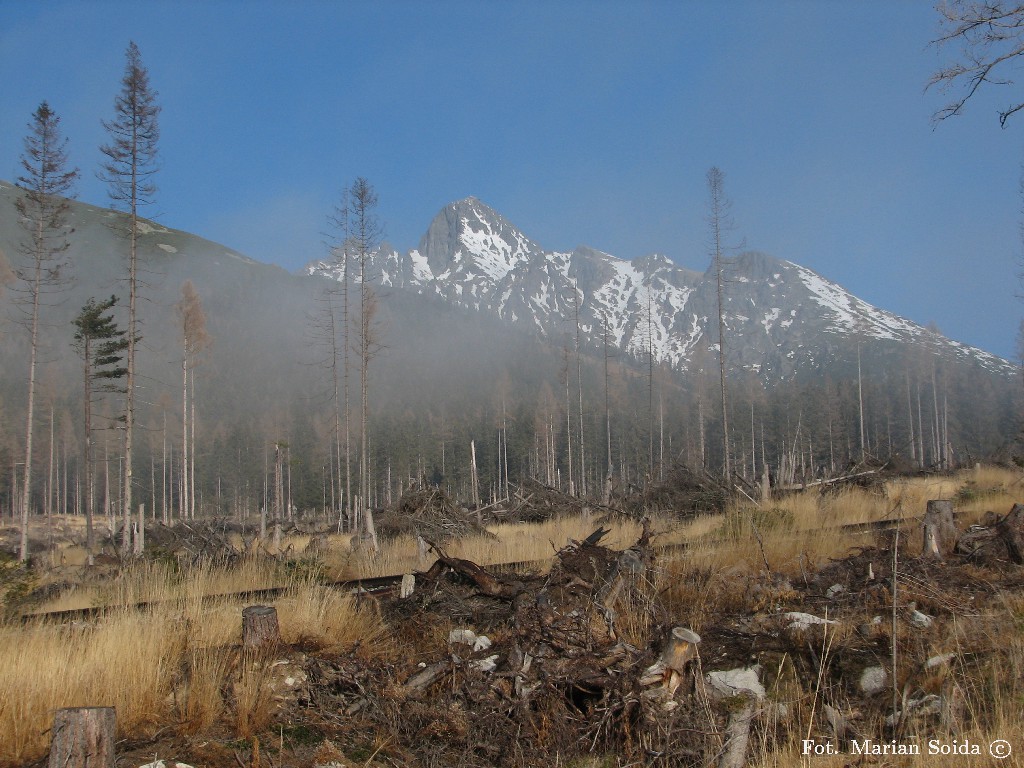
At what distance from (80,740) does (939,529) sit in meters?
8.72

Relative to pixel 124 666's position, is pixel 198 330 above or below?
above

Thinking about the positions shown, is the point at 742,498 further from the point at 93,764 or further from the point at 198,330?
the point at 198,330

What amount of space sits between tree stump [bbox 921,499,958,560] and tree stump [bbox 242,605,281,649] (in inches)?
280

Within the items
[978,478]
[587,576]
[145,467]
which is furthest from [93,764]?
[145,467]

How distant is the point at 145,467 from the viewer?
9050 cm

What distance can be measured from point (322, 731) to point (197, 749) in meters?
0.74

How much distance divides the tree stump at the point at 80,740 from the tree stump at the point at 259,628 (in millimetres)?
1801

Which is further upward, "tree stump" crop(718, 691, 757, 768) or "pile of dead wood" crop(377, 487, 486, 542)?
"tree stump" crop(718, 691, 757, 768)

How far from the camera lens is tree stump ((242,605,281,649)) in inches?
204

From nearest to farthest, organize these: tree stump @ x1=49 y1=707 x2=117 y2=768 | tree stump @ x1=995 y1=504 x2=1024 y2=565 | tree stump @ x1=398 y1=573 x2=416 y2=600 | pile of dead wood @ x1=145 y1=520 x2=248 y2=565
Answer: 1. tree stump @ x1=49 y1=707 x2=117 y2=768
2. tree stump @ x1=398 y1=573 x2=416 y2=600
3. tree stump @ x1=995 y1=504 x2=1024 y2=565
4. pile of dead wood @ x1=145 y1=520 x2=248 y2=565

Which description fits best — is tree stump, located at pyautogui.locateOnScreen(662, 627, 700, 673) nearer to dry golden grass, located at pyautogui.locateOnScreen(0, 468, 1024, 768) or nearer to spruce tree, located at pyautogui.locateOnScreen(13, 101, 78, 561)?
dry golden grass, located at pyautogui.locateOnScreen(0, 468, 1024, 768)

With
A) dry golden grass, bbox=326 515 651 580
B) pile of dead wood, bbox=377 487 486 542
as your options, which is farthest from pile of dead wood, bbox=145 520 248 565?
pile of dead wood, bbox=377 487 486 542

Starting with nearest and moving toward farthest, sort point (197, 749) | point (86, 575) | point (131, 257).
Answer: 1. point (197, 749)
2. point (86, 575)
3. point (131, 257)

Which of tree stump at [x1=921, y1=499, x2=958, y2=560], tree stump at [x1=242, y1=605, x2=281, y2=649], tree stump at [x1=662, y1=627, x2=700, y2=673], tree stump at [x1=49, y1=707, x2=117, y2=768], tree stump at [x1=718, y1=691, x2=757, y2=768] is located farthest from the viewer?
tree stump at [x1=921, y1=499, x2=958, y2=560]
